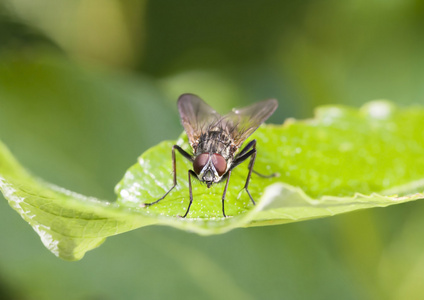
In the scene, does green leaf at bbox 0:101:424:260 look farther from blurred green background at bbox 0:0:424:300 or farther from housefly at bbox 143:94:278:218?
blurred green background at bbox 0:0:424:300

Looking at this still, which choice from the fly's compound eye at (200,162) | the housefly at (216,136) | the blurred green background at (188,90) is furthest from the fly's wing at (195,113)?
the blurred green background at (188,90)

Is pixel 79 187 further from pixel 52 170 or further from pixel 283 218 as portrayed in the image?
pixel 283 218

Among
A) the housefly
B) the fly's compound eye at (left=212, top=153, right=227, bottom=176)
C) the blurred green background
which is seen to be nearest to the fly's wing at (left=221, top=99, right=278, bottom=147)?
the housefly

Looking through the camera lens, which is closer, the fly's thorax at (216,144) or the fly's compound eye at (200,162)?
the fly's compound eye at (200,162)

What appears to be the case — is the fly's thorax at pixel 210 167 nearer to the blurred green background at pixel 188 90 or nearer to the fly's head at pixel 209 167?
the fly's head at pixel 209 167

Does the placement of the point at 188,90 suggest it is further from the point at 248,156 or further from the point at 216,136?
the point at 248,156

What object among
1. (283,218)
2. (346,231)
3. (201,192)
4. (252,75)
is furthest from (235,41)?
(283,218)

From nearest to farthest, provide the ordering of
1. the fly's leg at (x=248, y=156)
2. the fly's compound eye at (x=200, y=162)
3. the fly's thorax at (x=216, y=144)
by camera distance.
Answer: the fly's leg at (x=248, y=156) < the fly's compound eye at (x=200, y=162) < the fly's thorax at (x=216, y=144)
